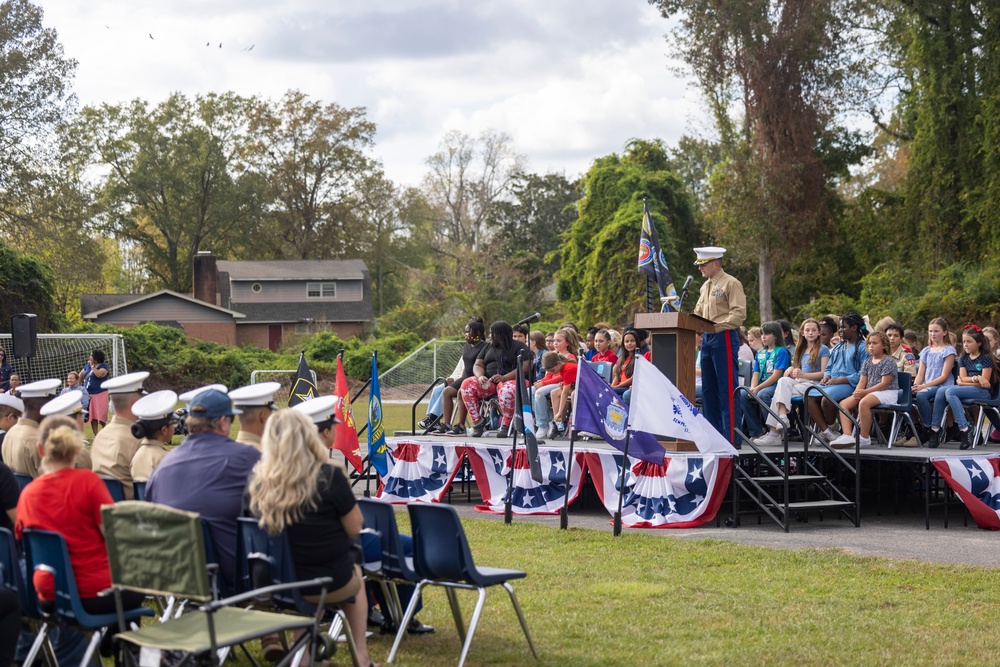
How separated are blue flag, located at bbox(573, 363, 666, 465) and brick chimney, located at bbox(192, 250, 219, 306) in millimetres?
56221

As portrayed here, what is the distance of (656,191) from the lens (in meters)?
48.9

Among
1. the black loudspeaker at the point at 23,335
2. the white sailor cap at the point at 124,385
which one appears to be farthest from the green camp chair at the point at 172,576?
the black loudspeaker at the point at 23,335

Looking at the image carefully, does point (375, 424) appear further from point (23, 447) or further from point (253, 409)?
point (253, 409)

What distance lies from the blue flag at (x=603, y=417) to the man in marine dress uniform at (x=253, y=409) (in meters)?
4.75

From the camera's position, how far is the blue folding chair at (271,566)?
19.0 ft

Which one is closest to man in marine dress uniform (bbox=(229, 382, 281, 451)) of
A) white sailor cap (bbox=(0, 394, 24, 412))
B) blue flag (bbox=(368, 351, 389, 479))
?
white sailor cap (bbox=(0, 394, 24, 412))

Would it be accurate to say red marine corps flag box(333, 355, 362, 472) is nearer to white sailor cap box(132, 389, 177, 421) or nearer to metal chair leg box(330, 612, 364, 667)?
white sailor cap box(132, 389, 177, 421)

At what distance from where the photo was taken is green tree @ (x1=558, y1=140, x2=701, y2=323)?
155 ft

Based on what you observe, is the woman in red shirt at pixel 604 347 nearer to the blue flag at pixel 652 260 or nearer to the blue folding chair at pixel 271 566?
the blue flag at pixel 652 260

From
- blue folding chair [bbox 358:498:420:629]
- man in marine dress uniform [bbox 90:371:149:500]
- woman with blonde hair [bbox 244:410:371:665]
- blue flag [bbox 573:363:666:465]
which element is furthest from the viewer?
blue flag [bbox 573:363:666:465]

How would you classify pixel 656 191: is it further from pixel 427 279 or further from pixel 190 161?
pixel 190 161

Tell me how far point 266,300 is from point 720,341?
58.2m

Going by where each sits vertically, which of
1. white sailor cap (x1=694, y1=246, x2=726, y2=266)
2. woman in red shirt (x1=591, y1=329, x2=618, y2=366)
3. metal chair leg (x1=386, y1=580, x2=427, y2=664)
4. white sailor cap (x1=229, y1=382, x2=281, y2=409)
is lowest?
metal chair leg (x1=386, y1=580, x2=427, y2=664)

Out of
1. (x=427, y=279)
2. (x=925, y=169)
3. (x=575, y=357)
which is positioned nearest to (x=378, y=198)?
(x=427, y=279)
